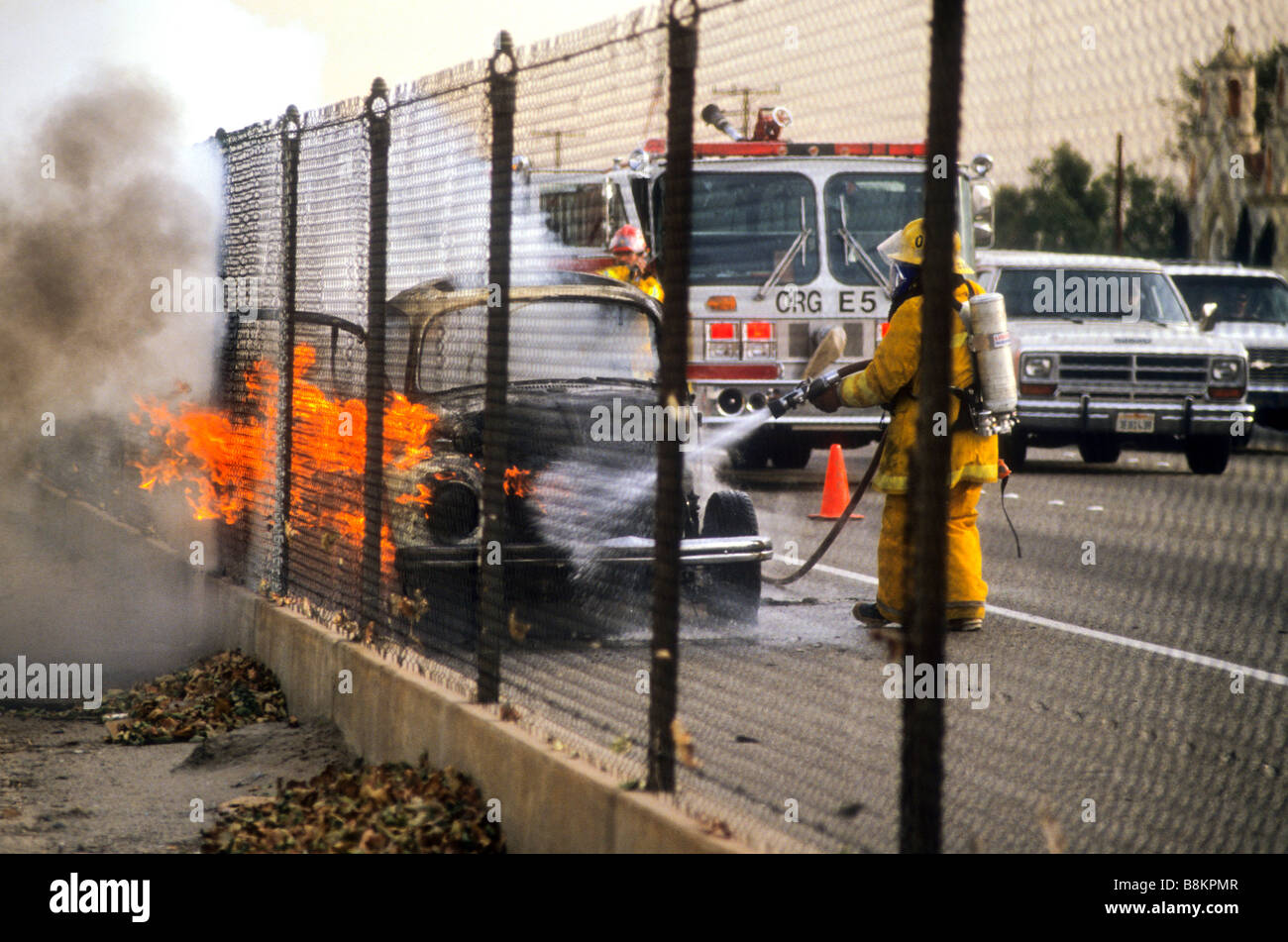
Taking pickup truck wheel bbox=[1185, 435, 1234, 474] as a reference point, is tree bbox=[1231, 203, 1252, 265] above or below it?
above

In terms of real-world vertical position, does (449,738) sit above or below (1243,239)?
below

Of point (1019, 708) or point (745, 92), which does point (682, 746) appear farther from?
point (1019, 708)

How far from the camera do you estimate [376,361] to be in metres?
6.28

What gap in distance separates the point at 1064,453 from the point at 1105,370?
16.8ft

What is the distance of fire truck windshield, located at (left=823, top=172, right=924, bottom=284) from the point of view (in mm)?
13789

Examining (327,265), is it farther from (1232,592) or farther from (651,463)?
(1232,592)

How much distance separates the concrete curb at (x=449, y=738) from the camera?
154 inches

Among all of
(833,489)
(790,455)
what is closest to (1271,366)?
(790,455)

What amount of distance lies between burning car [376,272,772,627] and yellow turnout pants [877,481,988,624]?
0.58 m

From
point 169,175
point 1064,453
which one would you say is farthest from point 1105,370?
point 169,175

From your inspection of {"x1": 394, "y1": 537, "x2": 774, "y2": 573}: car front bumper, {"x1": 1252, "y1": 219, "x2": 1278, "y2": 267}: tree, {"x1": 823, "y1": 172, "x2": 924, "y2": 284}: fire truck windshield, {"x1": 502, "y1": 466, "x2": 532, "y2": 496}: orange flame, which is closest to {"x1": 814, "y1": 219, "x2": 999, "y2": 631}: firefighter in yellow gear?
{"x1": 394, "y1": 537, "x2": 774, "y2": 573}: car front bumper

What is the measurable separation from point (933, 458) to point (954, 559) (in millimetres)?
4543

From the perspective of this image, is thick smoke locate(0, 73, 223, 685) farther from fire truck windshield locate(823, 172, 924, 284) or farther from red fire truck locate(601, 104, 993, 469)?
fire truck windshield locate(823, 172, 924, 284)

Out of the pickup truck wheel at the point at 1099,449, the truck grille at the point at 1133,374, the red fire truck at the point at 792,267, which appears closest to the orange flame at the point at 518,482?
the red fire truck at the point at 792,267
